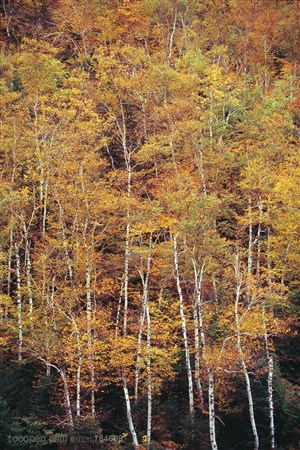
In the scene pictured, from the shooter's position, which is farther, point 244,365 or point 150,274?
point 150,274

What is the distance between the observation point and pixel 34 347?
75.5ft

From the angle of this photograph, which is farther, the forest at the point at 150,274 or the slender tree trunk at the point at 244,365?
the forest at the point at 150,274

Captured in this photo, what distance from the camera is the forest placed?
22375mm

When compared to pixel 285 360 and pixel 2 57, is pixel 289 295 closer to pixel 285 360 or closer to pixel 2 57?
pixel 285 360

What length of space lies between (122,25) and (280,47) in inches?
677

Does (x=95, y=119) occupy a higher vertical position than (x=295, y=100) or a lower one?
lower

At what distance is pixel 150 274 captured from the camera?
95.9 feet

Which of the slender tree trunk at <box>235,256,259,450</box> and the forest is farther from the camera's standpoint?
the forest

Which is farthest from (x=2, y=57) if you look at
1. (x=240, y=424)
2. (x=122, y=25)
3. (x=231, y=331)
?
(x=240, y=424)

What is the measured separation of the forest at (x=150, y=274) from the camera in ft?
73.4

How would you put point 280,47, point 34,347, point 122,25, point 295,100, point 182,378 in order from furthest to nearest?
point 122,25 → point 280,47 → point 295,100 → point 182,378 → point 34,347

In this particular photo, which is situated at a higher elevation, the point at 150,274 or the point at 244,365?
the point at 150,274

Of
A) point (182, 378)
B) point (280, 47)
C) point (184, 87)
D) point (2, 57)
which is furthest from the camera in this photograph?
point (280, 47)

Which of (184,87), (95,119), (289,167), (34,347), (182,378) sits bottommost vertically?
(182,378)
